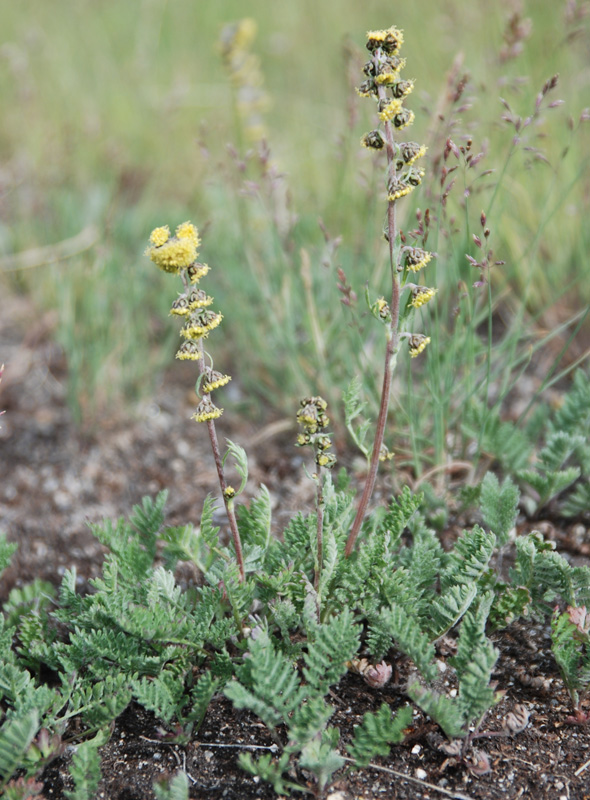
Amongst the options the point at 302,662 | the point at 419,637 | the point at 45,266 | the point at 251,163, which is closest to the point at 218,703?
the point at 302,662

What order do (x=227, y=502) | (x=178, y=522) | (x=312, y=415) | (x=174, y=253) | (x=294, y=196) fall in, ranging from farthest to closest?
1. (x=294, y=196)
2. (x=178, y=522)
3. (x=227, y=502)
4. (x=312, y=415)
5. (x=174, y=253)

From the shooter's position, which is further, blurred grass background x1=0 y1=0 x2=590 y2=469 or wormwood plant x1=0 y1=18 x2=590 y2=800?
blurred grass background x1=0 y1=0 x2=590 y2=469

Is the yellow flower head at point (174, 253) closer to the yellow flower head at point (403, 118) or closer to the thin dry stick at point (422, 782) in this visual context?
the yellow flower head at point (403, 118)

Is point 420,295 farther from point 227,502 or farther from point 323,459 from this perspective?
point 227,502

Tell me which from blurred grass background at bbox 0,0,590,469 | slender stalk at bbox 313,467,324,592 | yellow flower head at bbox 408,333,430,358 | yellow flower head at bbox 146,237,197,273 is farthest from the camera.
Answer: blurred grass background at bbox 0,0,590,469

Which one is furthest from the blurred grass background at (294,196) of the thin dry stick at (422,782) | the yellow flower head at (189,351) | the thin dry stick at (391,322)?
the thin dry stick at (422,782)

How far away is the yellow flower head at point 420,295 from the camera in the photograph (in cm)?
124

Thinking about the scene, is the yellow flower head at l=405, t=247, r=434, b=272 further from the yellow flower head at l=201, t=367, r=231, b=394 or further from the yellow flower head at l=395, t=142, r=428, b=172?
the yellow flower head at l=201, t=367, r=231, b=394

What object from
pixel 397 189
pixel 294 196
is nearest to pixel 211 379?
pixel 397 189

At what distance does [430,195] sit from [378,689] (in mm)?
1300

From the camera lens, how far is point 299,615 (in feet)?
4.89

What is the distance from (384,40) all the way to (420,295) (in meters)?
0.46

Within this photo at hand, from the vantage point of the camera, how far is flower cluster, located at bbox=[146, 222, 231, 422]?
1.18 m

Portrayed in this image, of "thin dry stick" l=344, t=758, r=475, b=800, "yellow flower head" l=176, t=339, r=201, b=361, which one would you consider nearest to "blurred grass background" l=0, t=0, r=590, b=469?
"yellow flower head" l=176, t=339, r=201, b=361
